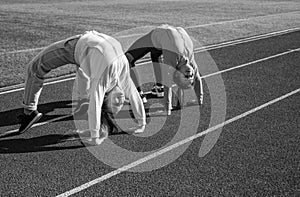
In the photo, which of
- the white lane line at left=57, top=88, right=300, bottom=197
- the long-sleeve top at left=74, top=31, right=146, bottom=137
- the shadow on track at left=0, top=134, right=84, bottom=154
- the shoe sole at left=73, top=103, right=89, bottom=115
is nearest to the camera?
the white lane line at left=57, top=88, right=300, bottom=197

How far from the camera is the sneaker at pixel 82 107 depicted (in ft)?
26.1

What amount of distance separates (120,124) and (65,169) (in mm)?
1897

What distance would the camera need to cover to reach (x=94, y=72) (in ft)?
19.4

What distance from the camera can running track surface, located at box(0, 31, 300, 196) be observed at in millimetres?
5211

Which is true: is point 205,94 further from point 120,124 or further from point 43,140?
point 43,140

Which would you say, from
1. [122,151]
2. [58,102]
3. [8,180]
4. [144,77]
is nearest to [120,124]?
[122,151]

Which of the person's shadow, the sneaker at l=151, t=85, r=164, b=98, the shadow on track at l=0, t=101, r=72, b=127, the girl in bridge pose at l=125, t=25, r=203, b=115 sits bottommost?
the sneaker at l=151, t=85, r=164, b=98

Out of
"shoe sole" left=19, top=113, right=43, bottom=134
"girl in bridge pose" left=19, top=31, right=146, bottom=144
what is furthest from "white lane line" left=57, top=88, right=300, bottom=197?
"shoe sole" left=19, top=113, right=43, bottom=134

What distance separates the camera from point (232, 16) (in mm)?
28516

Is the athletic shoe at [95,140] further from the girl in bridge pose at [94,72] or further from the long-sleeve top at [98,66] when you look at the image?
the long-sleeve top at [98,66]

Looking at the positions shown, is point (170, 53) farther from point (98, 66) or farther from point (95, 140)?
point (95, 140)

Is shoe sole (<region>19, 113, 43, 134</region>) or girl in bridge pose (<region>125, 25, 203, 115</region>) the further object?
girl in bridge pose (<region>125, 25, 203, 115</region>)

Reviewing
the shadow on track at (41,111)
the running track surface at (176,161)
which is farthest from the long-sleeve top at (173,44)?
the shadow on track at (41,111)

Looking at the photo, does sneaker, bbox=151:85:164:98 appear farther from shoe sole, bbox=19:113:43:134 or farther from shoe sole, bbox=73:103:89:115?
shoe sole, bbox=19:113:43:134
